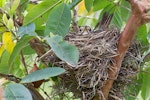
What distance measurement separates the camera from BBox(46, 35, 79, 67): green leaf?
0.76 m

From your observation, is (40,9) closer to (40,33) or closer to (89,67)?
(40,33)

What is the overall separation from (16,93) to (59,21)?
0.29 m

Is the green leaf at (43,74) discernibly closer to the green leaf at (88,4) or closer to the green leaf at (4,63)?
the green leaf at (4,63)

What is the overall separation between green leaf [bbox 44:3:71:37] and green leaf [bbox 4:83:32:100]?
22cm

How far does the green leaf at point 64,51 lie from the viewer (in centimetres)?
76

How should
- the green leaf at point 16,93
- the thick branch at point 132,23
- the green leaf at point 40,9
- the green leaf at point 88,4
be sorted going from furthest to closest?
the green leaf at point 88,4, the green leaf at point 40,9, the thick branch at point 132,23, the green leaf at point 16,93

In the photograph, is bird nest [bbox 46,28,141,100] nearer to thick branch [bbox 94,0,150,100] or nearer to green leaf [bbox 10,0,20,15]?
thick branch [bbox 94,0,150,100]

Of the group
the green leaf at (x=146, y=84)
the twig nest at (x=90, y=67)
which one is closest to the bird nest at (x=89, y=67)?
the twig nest at (x=90, y=67)

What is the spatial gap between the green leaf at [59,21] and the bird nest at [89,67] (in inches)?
3.0

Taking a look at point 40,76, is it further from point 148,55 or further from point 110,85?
point 148,55

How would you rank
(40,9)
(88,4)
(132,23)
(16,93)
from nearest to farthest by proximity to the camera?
(16,93) → (132,23) → (40,9) → (88,4)

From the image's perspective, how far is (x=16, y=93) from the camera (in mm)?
723

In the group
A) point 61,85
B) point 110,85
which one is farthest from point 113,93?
point 61,85

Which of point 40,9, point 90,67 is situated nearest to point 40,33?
point 40,9
